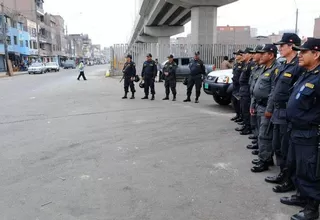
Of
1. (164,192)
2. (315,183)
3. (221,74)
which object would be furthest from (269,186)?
(221,74)

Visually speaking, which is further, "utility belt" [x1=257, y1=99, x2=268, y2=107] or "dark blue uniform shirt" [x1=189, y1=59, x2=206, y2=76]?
"dark blue uniform shirt" [x1=189, y1=59, x2=206, y2=76]

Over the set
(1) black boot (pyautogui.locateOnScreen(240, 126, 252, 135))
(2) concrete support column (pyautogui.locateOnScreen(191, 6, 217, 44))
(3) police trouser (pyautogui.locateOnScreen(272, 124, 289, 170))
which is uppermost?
(2) concrete support column (pyautogui.locateOnScreen(191, 6, 217, 44))

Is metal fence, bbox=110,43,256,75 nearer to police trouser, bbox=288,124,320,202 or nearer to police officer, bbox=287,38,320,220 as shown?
police officer, bbox=287,38,320,220

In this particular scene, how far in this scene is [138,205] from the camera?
3.50 metres

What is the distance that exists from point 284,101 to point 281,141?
0.50 m

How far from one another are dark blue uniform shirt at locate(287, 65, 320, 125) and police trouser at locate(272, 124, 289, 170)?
0.52 metres

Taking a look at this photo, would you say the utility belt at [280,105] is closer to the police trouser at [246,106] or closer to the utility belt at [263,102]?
the utility belt at [263,102]

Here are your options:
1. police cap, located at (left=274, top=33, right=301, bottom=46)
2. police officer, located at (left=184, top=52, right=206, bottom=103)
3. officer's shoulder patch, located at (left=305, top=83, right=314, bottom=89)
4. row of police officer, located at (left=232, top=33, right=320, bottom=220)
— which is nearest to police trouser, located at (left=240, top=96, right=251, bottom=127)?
row of police officer, located at (left=232, top=33, right=320, bottom=220)

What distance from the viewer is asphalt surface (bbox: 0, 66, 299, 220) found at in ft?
11.2

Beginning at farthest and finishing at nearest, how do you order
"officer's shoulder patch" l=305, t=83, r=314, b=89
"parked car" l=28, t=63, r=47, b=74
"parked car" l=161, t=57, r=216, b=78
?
"parked car" l=28, t=63, r=47, b=74
"parked car" l=161, t=57, r=216, b=78
"officer's shoulder patch" l=305, t=83, r=314, b=89

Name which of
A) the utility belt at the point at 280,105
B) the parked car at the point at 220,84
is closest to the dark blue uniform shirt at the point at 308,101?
the utility belt at the point at 280,105

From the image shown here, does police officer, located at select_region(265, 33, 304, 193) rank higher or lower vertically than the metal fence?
lower

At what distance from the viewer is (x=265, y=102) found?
4691 millimetres

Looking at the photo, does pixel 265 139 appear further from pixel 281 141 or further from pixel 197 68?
pixel 197 68
